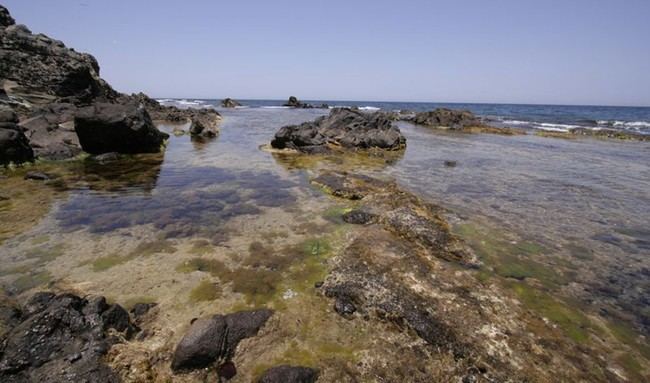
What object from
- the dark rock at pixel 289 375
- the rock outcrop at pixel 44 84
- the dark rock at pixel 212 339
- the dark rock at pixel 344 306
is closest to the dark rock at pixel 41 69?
the rock outcrop at pixel 44 84

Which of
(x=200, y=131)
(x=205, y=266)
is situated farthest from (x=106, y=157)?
(x=205, y=266)

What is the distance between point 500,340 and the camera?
17.7 feet

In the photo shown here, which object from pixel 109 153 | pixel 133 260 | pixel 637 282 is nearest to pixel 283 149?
pixel 109 153

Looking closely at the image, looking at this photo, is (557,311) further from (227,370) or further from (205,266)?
(205,266)

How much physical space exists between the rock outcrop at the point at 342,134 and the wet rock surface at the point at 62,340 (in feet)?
62.0

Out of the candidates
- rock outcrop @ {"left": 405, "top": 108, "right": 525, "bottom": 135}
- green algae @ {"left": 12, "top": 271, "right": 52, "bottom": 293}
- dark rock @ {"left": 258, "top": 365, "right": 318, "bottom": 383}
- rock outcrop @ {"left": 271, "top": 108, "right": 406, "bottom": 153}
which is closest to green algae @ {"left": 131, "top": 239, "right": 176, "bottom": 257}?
green algae @ {"left": 12, "top": 271, "right": 52, "bottom": 293}

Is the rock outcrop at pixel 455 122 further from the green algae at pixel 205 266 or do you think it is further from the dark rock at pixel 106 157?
the green algae at pixel 205 266

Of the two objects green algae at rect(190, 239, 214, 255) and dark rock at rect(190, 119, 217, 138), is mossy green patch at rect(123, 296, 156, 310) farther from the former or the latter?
dark rock at rect(190, 119, 217, 138)

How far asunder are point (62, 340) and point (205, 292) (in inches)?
95.4

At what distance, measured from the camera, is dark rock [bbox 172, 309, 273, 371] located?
471 centimetres

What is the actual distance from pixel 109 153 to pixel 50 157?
8.77ft

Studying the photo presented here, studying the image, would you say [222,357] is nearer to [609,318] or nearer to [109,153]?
[609,318]

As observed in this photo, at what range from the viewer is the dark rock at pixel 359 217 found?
10.1 meters

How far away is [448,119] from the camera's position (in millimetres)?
49719
